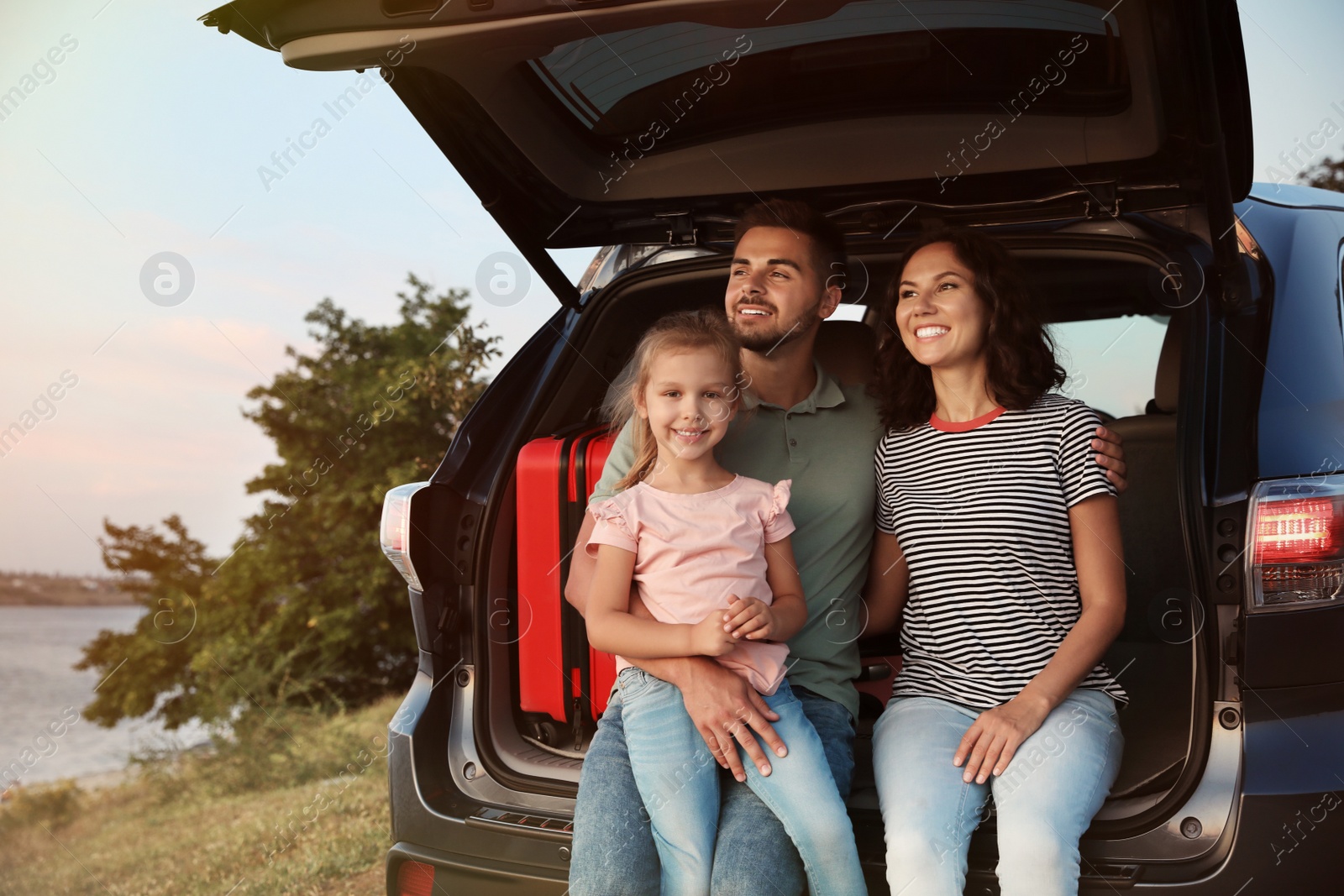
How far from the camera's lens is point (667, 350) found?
1.93 meters

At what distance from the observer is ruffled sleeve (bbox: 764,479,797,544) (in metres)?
1.91

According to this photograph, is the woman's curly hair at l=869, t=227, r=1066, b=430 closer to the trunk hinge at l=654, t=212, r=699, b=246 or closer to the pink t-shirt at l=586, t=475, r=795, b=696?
the pink t-shirt at l=586, t=475, r=795, b=696

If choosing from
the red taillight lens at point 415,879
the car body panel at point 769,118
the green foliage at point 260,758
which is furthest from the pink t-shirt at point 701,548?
the green foliage at point 260,758

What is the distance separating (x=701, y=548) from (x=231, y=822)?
14.0 ft

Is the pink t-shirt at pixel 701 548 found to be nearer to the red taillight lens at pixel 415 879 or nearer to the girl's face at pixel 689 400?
the girl's face at pixel 689 400

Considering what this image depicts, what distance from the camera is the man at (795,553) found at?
1703mm

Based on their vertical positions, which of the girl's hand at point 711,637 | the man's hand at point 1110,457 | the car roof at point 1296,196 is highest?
the car roof at point 1296,196

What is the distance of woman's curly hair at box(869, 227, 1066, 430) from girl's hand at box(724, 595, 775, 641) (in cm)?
61

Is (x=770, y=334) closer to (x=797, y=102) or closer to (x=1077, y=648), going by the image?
(x=797, y=102)

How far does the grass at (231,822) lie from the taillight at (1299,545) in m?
2.99

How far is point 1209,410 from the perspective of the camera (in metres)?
1.75

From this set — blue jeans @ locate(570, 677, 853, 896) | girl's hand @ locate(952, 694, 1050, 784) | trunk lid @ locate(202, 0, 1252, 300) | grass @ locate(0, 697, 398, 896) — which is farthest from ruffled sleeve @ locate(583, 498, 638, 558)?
grass @ locate(0, 697, 398, 896)

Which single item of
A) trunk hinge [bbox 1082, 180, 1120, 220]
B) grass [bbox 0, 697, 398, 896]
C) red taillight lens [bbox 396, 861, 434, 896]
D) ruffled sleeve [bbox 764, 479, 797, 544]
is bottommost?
grass [bbox 0, 697, 398, 896]

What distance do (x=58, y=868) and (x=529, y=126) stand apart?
5.25m
